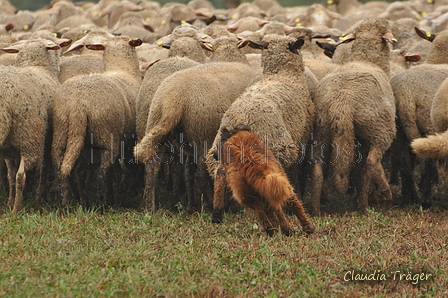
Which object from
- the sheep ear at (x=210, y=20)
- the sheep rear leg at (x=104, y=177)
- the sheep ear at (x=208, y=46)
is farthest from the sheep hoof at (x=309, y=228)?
the sheep ear at (x=210, y=20)

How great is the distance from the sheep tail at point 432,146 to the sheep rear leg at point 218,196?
5.36 feet

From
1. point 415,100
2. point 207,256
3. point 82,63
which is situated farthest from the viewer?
point 82,63

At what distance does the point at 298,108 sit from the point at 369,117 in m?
0.68

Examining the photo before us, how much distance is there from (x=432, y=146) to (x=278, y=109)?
→ 4.72ft

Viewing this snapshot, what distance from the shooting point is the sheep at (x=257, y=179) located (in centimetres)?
519

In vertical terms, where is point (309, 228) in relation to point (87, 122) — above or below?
below

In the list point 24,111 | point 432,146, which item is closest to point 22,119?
point 24,111

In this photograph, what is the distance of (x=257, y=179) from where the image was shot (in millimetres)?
5230

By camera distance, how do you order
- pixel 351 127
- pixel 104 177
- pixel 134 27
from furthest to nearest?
pixel 134 27 → pixel 104 177 → pixel 351 127

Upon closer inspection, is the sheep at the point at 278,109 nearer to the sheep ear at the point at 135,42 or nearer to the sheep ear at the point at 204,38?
the sheep ear at the point at 204,38

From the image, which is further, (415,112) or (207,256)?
(415,112)

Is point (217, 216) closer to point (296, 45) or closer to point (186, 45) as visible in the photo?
point (296, 45)

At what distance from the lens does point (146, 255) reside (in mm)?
5008

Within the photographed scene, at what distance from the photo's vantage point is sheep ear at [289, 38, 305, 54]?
686 centimetres
